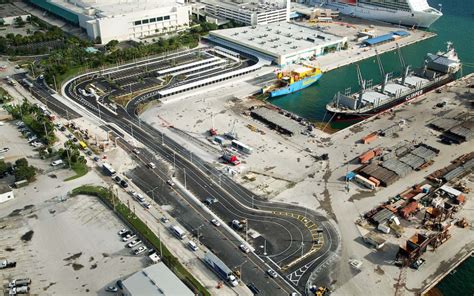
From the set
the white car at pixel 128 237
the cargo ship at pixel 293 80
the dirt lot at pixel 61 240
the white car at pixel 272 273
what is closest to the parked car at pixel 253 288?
the white car at pixel 272 273

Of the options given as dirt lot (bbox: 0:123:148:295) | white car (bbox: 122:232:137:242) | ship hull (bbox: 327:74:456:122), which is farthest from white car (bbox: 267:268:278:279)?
ship hull (bbox: 327:74:456:122)

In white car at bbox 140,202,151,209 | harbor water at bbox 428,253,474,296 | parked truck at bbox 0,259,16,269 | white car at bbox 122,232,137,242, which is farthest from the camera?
white car at bbox 140,202,151,209

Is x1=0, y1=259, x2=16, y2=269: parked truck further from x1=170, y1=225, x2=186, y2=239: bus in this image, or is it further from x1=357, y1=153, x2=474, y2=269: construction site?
x1=357, y1=153, x2=474, y2=269: construction site

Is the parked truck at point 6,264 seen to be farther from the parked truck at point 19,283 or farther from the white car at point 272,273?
the white car at point 272,273


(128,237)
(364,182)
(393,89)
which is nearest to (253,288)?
(128,237)

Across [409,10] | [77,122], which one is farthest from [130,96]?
[409,10]

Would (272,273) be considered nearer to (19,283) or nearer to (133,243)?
(133,243)

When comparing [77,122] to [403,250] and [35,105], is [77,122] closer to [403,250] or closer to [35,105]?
[35,105]
